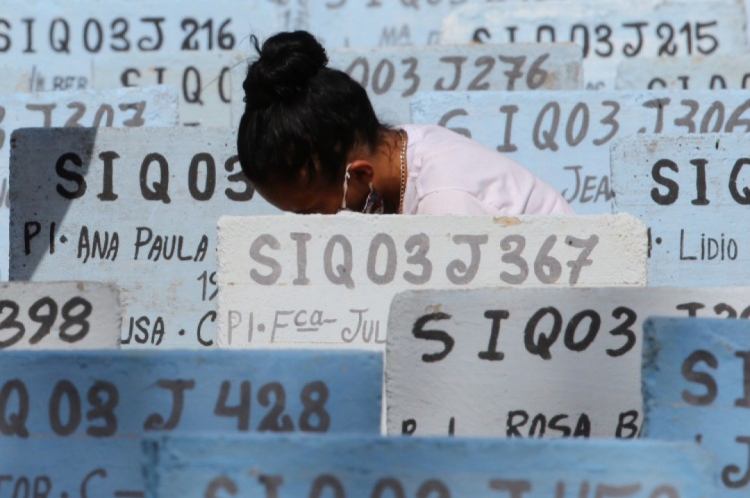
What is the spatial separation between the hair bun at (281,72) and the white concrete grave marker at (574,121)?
3.38ft

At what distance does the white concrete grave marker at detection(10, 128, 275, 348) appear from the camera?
3.41m

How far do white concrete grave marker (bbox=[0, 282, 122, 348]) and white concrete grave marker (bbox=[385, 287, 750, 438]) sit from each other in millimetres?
502

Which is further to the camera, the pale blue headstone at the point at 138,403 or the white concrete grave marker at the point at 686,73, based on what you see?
the white concrete grave marker at the point at 686,73

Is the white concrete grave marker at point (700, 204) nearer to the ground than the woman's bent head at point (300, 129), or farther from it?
nearer to the ground

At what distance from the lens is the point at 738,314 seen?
2365 millimetres

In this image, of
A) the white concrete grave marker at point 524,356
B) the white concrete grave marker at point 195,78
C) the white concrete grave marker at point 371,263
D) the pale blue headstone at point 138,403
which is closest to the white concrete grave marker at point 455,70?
the white concrete grave marker at point 195,78

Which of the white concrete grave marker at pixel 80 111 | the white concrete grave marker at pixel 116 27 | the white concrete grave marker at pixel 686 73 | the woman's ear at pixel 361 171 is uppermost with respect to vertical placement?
the white concrete grave marker at pixel 116 27

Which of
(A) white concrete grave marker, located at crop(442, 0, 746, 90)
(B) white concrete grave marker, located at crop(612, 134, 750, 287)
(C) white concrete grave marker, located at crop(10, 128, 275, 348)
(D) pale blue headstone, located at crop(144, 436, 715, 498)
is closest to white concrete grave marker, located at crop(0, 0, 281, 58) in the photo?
(A) white concrete grave marker, located at crop(442, 0, 746, 90)

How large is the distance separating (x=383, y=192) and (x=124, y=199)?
81 cm

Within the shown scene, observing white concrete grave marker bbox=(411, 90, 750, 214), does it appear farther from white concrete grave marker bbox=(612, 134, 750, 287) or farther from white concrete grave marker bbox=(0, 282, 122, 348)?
white concrete grave marker bbox=(0, 282, 122, 348)

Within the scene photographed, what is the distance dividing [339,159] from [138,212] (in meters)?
A: 0.75

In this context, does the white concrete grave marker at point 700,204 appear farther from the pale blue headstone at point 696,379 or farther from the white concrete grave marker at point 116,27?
the white concrete grave marker at point 116,27

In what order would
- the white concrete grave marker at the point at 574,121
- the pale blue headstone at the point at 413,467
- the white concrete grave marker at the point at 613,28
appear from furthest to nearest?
the white concrete grave marker at the point at 613,28, the white concrete grave marker at the point at 574,121, the pale blue headstone at the point at 413,467

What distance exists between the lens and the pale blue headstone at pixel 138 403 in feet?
6.74
